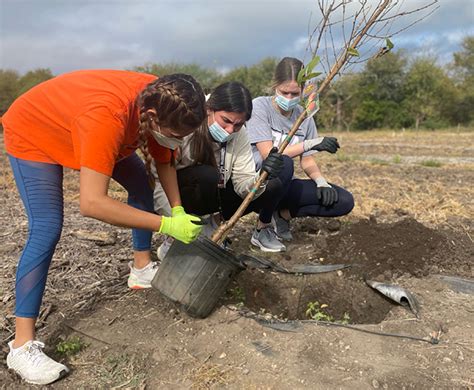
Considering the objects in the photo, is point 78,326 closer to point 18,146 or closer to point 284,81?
point 18,146

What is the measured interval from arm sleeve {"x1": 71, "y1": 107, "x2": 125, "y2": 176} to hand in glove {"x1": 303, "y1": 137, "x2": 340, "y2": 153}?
1.69 meters

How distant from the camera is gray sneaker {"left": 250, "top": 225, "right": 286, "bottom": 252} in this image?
3266 mm

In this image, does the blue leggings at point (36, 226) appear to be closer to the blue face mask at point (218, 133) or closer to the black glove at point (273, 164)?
the blue face mask at point (218, 133)

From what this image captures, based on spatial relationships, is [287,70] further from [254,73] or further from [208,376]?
[254,73]

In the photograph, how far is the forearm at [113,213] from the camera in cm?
166

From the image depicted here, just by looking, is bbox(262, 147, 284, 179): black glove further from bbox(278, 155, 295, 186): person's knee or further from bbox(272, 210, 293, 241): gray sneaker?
bbox(272, 210, 293, 241): gray sneaker

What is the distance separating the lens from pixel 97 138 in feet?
5.35

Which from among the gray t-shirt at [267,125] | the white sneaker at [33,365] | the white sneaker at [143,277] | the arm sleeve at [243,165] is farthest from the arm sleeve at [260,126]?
the white sneaker at [33,365]

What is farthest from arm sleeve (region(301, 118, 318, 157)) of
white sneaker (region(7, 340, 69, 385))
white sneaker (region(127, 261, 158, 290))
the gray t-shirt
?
white sneaker (region(7, 340, 69, 385))

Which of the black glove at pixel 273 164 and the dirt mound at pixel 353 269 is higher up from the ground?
the black glove at pixel 273 164

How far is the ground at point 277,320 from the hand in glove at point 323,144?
69cm

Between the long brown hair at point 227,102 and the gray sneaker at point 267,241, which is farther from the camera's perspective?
the gray sneaker at point 267,241

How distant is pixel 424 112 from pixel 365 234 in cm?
3350

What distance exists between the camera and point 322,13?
232 cm
